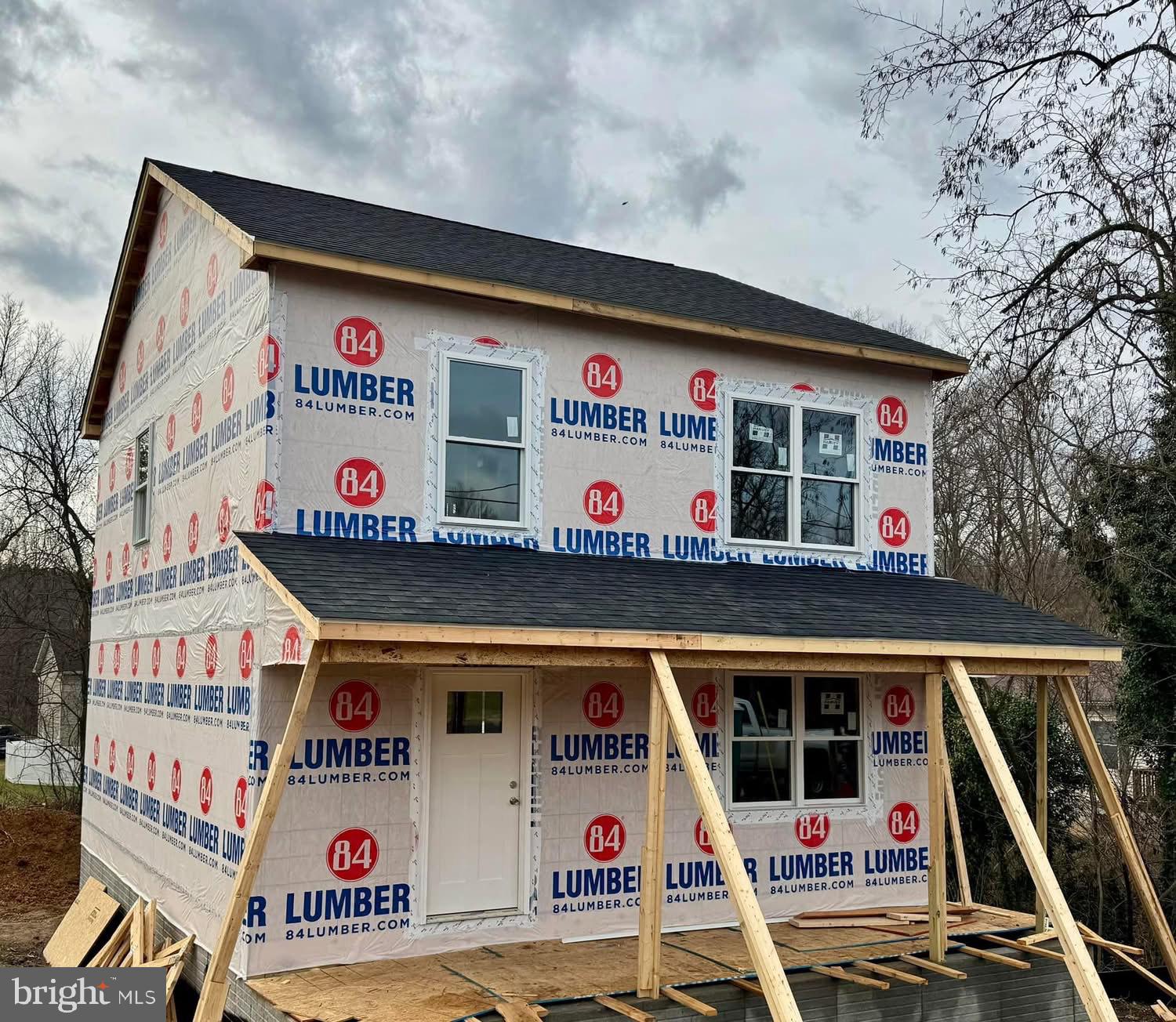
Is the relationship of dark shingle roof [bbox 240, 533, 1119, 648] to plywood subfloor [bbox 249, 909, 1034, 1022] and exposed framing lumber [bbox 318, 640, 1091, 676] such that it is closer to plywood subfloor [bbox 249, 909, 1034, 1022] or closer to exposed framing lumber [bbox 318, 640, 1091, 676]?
exposed framing lumber [bbox 318, 640, 1091, 676]

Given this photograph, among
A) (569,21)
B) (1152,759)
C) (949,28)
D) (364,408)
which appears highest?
(569,21)

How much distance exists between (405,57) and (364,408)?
12798 mm

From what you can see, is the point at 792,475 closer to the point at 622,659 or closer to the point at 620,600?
the point at 620,600

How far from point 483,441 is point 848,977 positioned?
5575mm

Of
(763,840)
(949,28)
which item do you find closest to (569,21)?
(949,28)

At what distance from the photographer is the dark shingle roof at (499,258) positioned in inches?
418

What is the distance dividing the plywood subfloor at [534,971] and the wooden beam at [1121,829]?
3.99 feet

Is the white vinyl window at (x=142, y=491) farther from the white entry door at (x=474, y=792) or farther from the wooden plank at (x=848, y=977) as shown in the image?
the wooden plank at (x=848, y=977)

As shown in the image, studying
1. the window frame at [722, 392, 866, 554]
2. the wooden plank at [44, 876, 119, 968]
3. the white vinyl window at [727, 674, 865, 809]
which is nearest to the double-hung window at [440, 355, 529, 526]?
the window frame at [722, 392, 866, 554]

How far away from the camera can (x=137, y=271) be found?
1449 centimetres

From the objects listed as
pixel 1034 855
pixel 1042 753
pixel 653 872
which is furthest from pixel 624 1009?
pixel 1042 753

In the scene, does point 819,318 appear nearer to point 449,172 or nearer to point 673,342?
point 673,342

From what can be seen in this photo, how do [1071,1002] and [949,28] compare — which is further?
[949,28]
